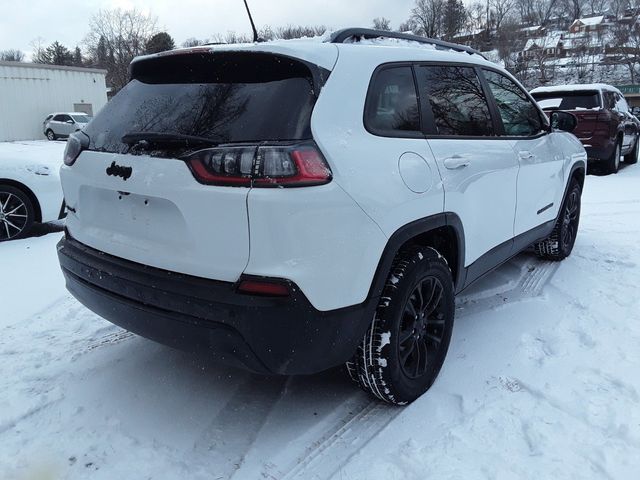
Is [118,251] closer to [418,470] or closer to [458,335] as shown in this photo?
[418,470]

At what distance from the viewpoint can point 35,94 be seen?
95.9 ft

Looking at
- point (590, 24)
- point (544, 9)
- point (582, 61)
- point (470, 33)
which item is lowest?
point (582, 61)

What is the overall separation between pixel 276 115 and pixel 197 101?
43 cm

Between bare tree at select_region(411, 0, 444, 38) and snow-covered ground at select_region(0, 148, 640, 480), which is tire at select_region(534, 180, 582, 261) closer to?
snow-covered ground at select_region(0, 148, 640, 480)

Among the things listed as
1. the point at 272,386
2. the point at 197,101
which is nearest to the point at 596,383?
the point at 272,386

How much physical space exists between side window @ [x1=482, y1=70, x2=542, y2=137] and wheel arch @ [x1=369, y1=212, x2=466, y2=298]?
1074 millimetres

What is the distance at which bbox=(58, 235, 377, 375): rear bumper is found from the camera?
2049mm

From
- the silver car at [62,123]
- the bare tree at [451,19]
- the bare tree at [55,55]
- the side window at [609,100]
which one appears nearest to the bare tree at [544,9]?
the bare tree at [451,19]

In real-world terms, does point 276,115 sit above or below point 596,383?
above

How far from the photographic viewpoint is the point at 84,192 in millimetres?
2604

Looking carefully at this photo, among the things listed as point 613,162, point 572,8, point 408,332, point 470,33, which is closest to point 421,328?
point 408,332

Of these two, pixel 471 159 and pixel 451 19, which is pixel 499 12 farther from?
pixel 471 159

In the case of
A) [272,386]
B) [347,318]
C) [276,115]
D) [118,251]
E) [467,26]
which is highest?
[467,26]

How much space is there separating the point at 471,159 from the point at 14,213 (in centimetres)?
485
